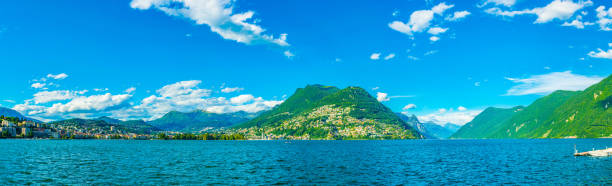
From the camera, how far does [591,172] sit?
68.2 meters

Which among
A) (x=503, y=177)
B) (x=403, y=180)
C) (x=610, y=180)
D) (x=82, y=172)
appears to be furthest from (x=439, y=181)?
(x=82, y=172)

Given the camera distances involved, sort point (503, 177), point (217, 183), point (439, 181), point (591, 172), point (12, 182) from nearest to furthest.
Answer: point (12, 182) < point (217, 183) < point (439, 181) < point (503, 177) < point (591, 172)

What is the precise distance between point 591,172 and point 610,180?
12.4 meters

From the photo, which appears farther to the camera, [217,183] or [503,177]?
[503,177]

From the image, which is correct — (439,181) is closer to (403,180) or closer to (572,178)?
(403,180)

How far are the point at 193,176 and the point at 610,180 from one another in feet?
222

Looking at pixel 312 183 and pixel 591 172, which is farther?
pixel 591 172

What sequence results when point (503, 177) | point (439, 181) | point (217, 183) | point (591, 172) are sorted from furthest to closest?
point (591, 172) < point (503, 177) < point (439, 181) < point (217, 183)

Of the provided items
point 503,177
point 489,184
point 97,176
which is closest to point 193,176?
point 97,176

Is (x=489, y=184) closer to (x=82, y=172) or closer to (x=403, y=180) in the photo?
(x=403, y=180)

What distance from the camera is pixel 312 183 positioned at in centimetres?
5591

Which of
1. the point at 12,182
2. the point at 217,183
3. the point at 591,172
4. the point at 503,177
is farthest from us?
the point at 591,172

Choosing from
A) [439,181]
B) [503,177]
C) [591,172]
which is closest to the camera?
[439,181]

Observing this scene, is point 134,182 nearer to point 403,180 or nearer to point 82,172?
point 82,172
